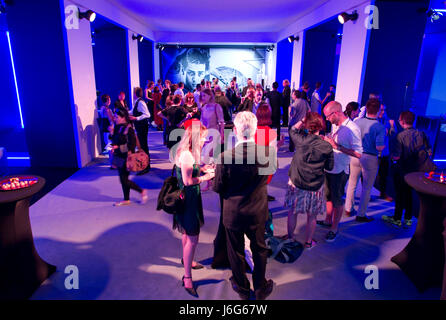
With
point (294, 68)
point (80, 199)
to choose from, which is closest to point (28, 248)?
point (80, 199)

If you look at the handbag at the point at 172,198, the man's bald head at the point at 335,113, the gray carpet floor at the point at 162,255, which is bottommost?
the gray carpet floor at the point at 162,255

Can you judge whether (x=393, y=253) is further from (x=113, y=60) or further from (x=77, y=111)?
(x=113, y=60)

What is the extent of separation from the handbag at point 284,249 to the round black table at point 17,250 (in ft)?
7.45

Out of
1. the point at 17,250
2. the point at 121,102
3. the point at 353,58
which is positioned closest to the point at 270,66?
the point at 353,58

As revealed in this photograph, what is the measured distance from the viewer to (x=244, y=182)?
218 cm

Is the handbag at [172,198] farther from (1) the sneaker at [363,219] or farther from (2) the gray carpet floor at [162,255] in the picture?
(1) the sneaker at [363,219]

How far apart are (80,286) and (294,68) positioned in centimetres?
1131

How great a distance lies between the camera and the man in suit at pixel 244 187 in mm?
2143

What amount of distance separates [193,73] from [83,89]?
39.5ft

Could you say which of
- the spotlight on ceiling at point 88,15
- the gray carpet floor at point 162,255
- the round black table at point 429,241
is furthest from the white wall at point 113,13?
the round black table at point 429,241

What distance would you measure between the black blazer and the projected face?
16.3 metres

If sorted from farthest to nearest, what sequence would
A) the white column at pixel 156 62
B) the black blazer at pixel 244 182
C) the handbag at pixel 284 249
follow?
the white column at pixel 156 62
the handbag at pixel 284 249
the black blazer at pixel 244 182

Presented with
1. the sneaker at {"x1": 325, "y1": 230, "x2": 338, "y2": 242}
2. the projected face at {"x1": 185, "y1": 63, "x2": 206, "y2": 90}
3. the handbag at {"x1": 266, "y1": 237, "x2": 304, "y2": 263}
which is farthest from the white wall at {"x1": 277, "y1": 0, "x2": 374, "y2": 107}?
the projected face at {"x1": 185, "y1": 63, "x2": 206, "y2": 90}

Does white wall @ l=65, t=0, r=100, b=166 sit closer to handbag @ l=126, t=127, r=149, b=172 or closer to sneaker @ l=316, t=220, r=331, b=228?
handbag @ l=126, t=127, r=149, b=172
